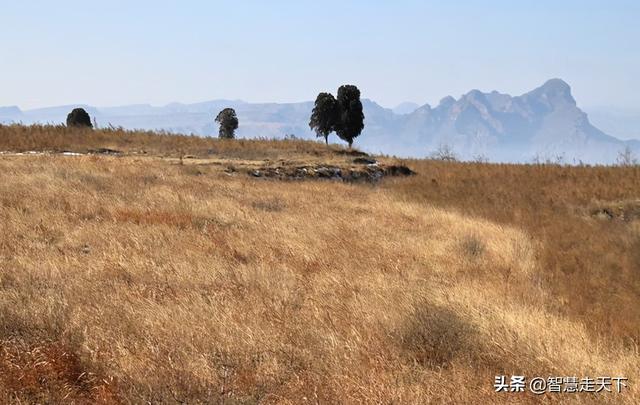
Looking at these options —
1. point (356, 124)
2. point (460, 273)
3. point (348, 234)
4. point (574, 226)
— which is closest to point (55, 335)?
point (460, 273)

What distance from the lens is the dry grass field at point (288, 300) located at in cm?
398

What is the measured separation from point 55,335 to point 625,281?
8.07m

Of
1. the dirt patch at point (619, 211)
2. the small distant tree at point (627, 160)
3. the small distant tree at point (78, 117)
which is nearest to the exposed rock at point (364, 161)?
the dirt patch at point (619, 211)

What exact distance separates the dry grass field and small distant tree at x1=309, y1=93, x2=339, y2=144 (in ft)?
87.3

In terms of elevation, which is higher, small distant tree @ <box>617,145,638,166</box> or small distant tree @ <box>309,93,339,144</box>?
small distant tree @ <box>309,93,339,144</box>

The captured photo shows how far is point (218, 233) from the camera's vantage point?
9.33 metres

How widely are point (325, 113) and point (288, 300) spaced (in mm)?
34815

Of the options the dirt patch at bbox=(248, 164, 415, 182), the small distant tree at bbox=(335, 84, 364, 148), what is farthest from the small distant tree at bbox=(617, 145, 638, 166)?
the small distant tree at bbox=(335, 84, 364, 148)

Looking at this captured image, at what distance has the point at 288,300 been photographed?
5.87 metres

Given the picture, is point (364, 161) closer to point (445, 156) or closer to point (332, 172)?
point (332, 172)

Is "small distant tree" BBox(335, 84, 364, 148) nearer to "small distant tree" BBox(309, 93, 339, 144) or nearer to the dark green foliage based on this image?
the dark green foliage

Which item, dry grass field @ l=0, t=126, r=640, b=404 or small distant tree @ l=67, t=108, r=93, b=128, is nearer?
dry grass field @ l=0, t=126, r=640, b=404

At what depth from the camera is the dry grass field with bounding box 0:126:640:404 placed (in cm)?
398

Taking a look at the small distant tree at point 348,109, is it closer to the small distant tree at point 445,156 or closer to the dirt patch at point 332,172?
the small distant tree at point 445,156
